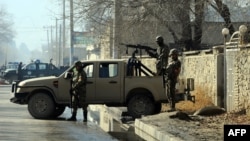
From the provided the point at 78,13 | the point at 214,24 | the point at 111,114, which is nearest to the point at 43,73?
the point at 78,13

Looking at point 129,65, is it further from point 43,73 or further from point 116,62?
point 43,73

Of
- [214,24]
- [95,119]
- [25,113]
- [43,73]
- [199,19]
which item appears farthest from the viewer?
[43,73]

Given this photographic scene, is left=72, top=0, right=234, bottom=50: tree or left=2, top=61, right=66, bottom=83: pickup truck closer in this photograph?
left=72, top=0, right=234, bottom=50: tree

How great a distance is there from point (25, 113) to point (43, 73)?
23.0m

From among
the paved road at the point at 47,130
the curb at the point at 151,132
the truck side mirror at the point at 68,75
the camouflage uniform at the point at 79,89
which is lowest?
the paved road at the point at 47,130

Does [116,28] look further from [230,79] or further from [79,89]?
[230,79]

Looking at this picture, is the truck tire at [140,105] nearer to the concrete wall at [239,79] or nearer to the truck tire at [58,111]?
the truck tire at [58,111]

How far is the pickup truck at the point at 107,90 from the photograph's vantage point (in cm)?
1925

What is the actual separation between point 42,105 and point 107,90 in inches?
84.4

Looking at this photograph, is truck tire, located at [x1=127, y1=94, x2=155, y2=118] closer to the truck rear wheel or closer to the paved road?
the paved road

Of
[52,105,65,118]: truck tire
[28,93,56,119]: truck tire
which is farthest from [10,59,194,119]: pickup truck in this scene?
[52,105,65,118]: truck tire

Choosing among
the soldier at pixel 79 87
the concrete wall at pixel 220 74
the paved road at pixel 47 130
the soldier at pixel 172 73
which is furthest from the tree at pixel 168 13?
the paved road at pixel 47 130

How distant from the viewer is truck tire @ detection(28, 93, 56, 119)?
1958cm

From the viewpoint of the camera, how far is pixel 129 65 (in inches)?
770
